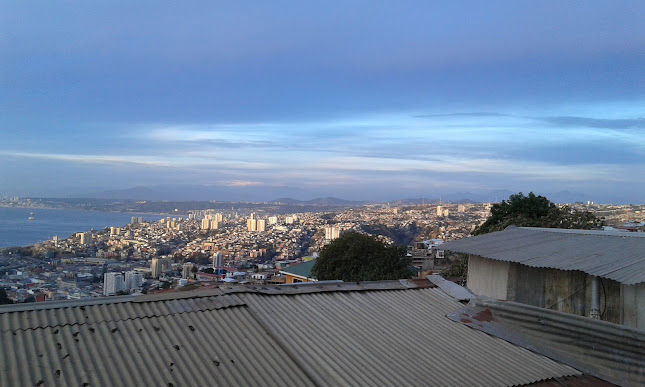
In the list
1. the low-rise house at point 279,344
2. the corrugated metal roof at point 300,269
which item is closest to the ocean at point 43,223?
the corrugated metal roof at point 300,269

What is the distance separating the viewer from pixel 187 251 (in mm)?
32406

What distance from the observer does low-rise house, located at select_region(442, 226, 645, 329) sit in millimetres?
6156

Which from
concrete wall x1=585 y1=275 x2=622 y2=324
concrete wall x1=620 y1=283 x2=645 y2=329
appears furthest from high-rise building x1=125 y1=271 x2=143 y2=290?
concrete wall x1=620 y1=283 x2=645 y2=329

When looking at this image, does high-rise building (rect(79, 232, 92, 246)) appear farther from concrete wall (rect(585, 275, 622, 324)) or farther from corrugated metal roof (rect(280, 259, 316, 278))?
concrete wall (rect(585, 275, 622, 324))

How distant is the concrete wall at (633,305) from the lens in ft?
19.8

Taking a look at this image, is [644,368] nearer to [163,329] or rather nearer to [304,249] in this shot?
[163,329]

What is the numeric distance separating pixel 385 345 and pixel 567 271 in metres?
3.39

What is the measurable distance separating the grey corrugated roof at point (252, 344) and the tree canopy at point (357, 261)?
15988 millimetres

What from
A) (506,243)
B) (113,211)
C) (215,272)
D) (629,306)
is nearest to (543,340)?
(629,306)

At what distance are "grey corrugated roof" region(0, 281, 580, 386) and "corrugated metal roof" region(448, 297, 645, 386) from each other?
0.25m

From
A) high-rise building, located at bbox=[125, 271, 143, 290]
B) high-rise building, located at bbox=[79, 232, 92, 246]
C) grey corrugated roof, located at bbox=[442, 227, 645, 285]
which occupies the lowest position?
high-rise building, located at bbox=[79, 232, 92, 246]

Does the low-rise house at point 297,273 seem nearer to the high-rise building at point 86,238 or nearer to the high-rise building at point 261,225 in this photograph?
the high-rise building at point 86,238

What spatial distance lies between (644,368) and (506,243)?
144 inches

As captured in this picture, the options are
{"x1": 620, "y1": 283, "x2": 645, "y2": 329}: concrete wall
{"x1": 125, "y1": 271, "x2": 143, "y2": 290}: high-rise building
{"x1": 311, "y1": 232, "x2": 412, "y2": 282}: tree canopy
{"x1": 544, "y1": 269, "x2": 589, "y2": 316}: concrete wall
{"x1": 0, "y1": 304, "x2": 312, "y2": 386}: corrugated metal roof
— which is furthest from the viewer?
{"x1": 311, "y1": 232, "x2": 412, "y2": 282}: tree canopy
